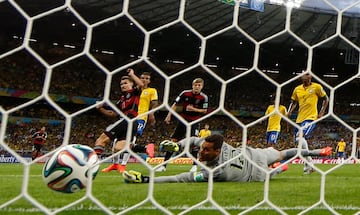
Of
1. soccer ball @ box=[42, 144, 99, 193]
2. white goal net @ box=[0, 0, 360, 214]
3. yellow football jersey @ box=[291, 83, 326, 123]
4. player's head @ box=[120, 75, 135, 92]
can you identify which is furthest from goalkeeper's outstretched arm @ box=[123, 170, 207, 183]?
white goal net @ box=[0, 0, 360, 214]

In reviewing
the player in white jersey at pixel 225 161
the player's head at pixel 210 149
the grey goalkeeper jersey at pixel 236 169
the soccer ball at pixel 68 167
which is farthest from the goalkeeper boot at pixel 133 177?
the soccer ball at pixel 68 167

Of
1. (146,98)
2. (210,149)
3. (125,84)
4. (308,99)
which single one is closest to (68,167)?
(210,149)

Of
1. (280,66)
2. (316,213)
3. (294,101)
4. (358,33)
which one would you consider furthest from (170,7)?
(316,213)

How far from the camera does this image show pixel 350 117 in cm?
1991

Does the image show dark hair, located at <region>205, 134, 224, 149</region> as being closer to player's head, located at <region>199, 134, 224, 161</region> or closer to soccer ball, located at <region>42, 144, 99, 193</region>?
player's head, located at <region>199, 134, 224, 161</region>

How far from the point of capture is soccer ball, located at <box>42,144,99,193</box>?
70.0 inches

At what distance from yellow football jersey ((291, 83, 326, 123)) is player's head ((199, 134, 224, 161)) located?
2.51 meters

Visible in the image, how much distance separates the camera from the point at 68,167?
1.82 metres

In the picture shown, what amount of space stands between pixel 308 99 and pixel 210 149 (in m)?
2.65

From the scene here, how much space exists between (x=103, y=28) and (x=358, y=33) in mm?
9712

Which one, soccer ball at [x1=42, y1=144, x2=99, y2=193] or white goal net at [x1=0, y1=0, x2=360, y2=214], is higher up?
white goal net at [x1=0, y1=0, x2=360, y2=214]

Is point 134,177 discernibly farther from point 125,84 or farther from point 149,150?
point 125,84

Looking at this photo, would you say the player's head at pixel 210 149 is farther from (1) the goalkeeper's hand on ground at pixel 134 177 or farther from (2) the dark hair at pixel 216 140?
(1) the goalkeeper's hand on ground at pixel 134 177

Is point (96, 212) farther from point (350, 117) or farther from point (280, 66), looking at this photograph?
point (350, 117)
